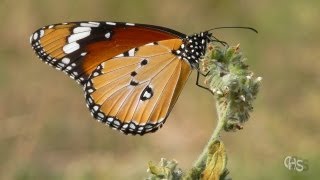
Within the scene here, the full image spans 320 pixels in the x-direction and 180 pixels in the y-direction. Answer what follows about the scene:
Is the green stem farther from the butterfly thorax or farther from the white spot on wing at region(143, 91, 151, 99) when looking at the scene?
the white spot on wing at region(143, 91, 151, 99)

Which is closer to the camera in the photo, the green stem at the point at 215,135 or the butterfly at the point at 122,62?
the green stem at the point at 215,135

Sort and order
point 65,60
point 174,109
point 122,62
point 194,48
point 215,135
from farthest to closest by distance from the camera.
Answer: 1. point 174,109
2. point 122,62
3. point 65,60
4. point 194,48
5. point 215,135

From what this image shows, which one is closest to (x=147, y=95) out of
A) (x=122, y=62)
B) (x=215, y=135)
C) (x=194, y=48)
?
(x=122, y=62)

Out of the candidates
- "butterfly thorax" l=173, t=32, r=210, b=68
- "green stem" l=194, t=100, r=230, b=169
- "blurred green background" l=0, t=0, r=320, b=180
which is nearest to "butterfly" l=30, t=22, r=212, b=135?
"butterfly thorax" l=173, t=32, r=210, b=68

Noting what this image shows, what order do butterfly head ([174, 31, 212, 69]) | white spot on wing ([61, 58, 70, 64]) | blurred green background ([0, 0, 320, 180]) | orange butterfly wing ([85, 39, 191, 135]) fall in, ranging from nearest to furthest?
1. butterfly head ([174, 31, 212, 69])
2. orange butterfly wing ([85, 39, 191, 135])
3. white spot on wing ([61, 58, 70, 64])
4. blurred green background ([0, 0, 320, 180])

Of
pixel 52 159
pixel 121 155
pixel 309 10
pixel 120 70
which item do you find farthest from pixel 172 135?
pixel 120 70

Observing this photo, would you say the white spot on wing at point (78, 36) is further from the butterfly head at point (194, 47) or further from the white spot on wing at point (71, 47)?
the butterfly head at point (194, 47)

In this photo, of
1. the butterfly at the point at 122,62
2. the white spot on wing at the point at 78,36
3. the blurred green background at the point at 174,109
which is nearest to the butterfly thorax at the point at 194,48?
the butterfly at the point at 122,62

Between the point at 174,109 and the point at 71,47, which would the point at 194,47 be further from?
the point at 174,109
